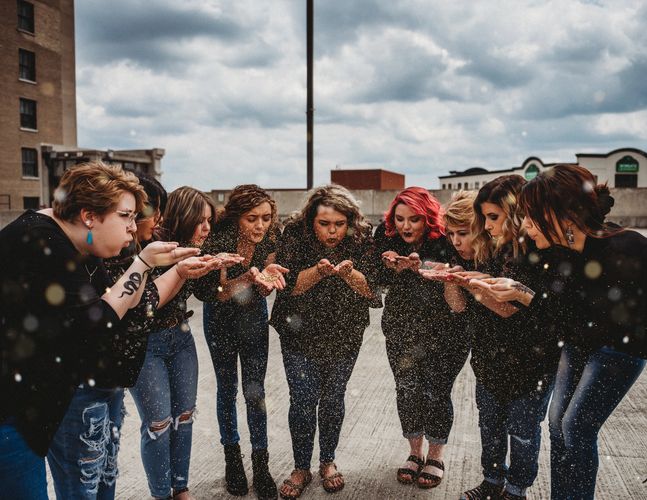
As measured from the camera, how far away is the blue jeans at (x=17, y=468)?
5.39 ft

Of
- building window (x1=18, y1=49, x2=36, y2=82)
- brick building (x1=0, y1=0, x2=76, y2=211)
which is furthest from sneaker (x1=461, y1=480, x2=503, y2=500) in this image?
building window (x1=18, y1=49, x2=36, y2=82)

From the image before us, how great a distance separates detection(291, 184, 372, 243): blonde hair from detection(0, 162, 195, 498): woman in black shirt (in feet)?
5.00

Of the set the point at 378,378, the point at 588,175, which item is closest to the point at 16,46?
the point at 378,378

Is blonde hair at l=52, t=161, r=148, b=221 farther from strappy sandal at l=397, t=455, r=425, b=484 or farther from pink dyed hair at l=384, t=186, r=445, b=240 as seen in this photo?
strappy sandal at l=397, t=455, r=425, b=484

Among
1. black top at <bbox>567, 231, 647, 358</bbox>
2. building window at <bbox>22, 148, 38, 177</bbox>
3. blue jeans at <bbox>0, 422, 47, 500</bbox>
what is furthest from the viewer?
building window at <bbox>22, 148, 38, 177</bbox>

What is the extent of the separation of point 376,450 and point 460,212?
1.97 metres

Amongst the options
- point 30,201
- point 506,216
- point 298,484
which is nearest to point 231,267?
point 298,484

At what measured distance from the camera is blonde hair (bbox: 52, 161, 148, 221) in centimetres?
194

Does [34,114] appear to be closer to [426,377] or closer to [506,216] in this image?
[426,377]

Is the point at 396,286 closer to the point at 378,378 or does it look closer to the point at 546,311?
the point at 546,311

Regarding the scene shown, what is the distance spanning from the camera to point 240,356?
338cm

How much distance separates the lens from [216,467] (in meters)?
3.58

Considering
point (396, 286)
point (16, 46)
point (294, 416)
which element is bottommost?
point (294, 416)

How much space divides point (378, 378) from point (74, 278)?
4.18 meters
